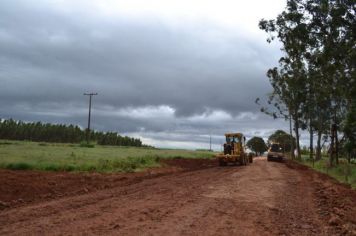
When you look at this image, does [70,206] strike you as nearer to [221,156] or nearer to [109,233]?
[109,233]

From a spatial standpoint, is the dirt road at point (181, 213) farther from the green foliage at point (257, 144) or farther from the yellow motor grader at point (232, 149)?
the green foliage at point (257, 144)

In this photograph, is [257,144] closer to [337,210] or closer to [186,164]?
[186,164]

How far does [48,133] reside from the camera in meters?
142

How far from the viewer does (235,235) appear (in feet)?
32.7

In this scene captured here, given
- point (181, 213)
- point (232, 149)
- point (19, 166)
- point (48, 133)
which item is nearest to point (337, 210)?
point (181, 213)

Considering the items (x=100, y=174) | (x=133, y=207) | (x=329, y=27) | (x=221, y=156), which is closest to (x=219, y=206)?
(x=133, y=207)

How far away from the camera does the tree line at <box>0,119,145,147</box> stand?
448 ft

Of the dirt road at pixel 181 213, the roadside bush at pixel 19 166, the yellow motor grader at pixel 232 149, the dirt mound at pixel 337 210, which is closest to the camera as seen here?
the dirt road at pixel 181 213

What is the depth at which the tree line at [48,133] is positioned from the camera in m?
137

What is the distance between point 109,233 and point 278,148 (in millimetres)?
57821

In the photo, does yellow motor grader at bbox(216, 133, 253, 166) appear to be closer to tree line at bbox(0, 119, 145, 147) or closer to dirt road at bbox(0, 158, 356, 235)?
dirt road at bbox(0, 158, 356, 235)

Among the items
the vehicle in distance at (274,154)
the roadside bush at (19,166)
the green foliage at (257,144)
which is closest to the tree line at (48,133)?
the green foliage at (257,144)

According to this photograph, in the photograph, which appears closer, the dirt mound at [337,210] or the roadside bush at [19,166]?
the dirt mound at [337,210]

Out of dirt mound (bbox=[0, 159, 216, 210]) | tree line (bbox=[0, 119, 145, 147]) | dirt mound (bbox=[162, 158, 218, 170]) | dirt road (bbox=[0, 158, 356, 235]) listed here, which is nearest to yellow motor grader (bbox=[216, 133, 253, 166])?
dirt mound (bbox=[162, 158, 218, 170])
